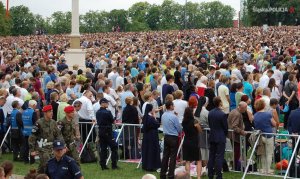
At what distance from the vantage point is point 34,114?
1959 cm

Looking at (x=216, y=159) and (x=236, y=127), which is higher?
(x=236, y=127)

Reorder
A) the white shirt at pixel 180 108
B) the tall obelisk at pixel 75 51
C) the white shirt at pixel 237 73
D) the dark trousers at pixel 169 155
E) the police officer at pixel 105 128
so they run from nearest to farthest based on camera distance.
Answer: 1. the dark trousers at pixel 169 155
2. the police officer at pixel 105 128
3. the white shirt at pixel 180 108
4. the white shirt at pixel 237 73
5. the tall obelisk at pixel 75 51

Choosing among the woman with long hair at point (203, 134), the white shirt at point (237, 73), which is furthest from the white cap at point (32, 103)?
the white shirt at point (237, 73)

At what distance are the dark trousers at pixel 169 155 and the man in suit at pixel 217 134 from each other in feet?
2.60

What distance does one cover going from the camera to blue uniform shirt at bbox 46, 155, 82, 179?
42.9 feet

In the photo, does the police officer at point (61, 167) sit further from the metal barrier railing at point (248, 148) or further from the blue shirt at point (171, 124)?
the metal barrier railing at point (248, 148)

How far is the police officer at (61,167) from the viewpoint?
13.1 meters

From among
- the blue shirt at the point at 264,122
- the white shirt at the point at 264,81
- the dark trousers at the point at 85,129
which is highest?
the white shirt at the point at 264,81

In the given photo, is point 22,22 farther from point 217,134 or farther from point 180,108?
point 217,134

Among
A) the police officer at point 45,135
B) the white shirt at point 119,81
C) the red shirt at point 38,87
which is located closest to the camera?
the police officer at point 45,135

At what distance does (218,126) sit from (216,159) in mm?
664

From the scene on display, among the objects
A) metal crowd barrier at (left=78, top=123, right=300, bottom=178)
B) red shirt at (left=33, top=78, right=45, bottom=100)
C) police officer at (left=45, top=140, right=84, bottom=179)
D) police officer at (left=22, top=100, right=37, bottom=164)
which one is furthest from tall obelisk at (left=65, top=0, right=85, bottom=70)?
police officer at (left=45, top=140, right=84, bottom=179)

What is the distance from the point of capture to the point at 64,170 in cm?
1306

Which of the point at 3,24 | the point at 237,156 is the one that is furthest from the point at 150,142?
the point at 3,24
